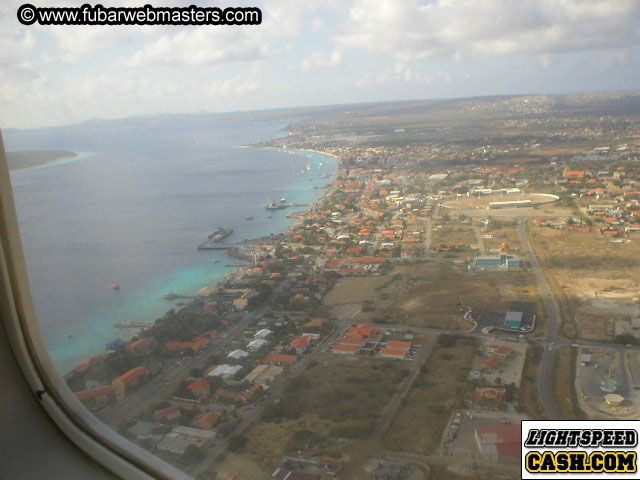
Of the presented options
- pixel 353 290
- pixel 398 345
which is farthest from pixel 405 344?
pixel 353 290

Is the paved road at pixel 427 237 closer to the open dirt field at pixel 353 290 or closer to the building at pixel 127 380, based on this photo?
the open dirt field at pixel 353 290

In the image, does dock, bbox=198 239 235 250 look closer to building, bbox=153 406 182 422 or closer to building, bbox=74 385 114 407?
building, bbox=153 406 182 422

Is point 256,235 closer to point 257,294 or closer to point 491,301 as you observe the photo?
point 257,294

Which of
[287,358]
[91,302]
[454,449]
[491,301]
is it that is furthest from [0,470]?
[91,302]

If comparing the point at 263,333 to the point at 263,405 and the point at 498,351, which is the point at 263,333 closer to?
the point at 263,405

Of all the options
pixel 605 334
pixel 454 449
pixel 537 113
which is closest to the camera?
pixel 454 449

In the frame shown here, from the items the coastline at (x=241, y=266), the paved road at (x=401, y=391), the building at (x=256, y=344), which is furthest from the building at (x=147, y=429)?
the building at (x=256, y=344)
